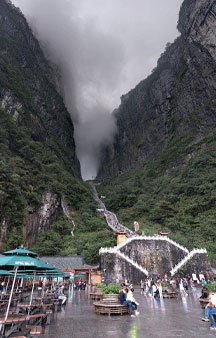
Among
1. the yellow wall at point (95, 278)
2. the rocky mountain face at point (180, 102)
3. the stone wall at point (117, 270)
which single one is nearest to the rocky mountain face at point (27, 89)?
the rocky mountain face at point (180, 102)

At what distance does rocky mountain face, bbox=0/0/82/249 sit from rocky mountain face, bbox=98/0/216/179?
100.0ft

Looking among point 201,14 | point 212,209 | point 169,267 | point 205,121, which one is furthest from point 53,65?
point 169,267

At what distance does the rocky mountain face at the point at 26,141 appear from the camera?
2970cm

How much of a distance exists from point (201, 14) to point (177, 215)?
216 feet

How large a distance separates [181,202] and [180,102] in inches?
1793

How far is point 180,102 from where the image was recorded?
76.9 meters

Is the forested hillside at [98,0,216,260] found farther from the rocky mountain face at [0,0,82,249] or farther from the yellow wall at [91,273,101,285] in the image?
the rocky mountain face at [0,0,82,249]

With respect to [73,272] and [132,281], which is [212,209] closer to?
[132,281]

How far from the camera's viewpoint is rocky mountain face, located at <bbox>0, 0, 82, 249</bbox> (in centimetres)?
2970

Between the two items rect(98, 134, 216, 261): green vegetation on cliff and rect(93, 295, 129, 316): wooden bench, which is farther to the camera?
rect(98, 134, 216, 261): green vegetation on cliff

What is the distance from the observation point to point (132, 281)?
78.7 feet

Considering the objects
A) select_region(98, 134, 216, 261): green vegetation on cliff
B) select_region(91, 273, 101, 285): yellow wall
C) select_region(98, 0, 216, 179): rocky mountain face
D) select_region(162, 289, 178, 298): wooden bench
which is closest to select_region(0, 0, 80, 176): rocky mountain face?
select_region(98, 134, 216, 261): green vegetation on cliff

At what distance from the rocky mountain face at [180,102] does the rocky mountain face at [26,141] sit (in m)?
30.5

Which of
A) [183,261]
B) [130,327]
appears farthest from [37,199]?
[130,327]
